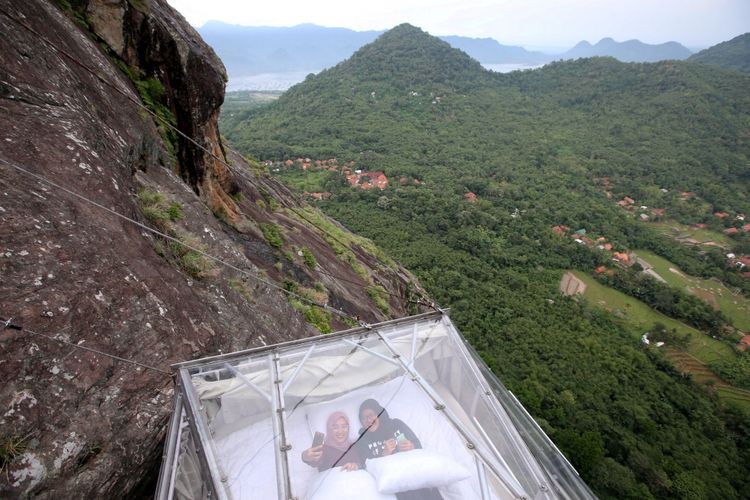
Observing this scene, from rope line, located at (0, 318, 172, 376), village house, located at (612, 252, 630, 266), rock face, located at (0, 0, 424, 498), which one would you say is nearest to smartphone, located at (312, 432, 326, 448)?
rock face, located at (0, 0, 424, 498)

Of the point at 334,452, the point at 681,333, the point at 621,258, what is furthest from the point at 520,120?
the point at 334,452

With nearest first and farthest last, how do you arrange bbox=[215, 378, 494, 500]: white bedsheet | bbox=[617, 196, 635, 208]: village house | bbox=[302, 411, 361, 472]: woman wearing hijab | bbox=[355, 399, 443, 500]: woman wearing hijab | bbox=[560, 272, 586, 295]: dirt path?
bbox=[215, 378, 494, 500]: white bedsheet
bbox=[302, 411, 361, 472]: woman wearing hijab
bbox=[355, 399, 443, 500]: woman wearing hijab
bbox=[560, 272, 586, 295]: dirt path
bbox=[617, 196, 635, 208]: village house

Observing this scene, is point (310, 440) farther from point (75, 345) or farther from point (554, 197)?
point (554, 197)

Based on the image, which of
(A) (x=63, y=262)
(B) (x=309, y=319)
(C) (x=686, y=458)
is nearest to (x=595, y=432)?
(C) (x=686, y=458)

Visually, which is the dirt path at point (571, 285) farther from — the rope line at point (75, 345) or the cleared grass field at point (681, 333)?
the rope line at point (75, 345)

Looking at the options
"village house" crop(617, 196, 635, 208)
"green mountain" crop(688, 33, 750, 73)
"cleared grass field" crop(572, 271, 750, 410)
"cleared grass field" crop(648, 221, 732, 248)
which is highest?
"green mountain" crop(688, 33, 750, 73)

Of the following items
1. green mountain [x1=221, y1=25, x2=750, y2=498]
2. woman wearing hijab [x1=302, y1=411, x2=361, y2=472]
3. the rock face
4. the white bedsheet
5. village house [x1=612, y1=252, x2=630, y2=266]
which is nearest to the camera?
the white bedsheet

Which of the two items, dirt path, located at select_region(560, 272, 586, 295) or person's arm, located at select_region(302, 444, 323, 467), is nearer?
person's arm, located at select_region(302, 444, 323, 467)

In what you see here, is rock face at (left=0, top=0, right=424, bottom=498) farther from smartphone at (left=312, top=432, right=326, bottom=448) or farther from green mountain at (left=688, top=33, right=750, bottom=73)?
green mountain at (left=688, top=33, right=750, bottom=73)
